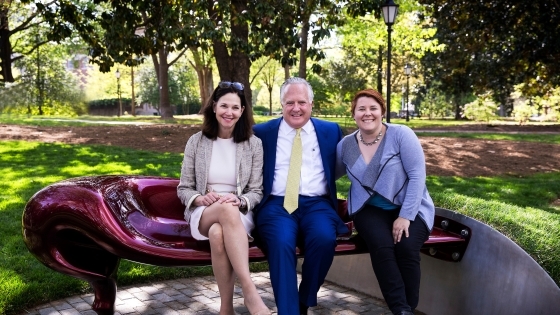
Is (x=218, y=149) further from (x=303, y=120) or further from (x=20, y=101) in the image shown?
(x=20, y=101)

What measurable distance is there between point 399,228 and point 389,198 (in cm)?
21

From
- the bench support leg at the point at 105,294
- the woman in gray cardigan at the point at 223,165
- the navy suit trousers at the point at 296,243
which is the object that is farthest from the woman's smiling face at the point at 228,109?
the bench support leg at the point at 105,294

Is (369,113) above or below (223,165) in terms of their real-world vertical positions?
above

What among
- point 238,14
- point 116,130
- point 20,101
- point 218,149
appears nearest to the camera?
point 218,149

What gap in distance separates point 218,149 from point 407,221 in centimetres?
124

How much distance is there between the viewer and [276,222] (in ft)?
11.1

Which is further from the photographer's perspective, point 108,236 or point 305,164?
point 305,164

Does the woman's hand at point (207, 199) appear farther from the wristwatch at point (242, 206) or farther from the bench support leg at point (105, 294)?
the bench support leg at point (105, 294)

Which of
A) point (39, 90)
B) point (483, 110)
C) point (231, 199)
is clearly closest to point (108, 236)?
point (231, 199)

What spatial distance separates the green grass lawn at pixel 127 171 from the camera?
3895mm

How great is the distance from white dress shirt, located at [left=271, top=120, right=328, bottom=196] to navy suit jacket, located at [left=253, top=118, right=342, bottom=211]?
1.2 inches

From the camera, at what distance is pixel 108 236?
3180 mm

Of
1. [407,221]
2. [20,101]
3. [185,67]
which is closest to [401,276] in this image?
[407,221]

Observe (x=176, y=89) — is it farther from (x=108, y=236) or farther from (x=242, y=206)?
(x=108, y=236)
